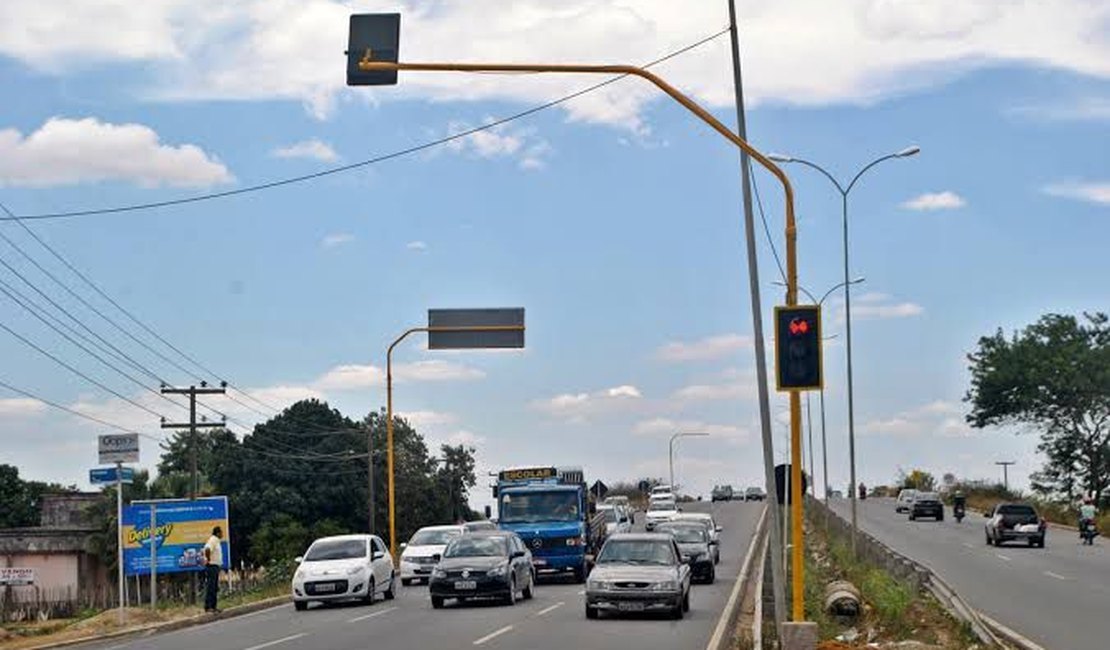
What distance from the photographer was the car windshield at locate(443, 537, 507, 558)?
3169 centimetres

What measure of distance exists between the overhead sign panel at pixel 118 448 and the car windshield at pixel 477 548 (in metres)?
6.92

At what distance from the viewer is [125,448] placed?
2888 cm

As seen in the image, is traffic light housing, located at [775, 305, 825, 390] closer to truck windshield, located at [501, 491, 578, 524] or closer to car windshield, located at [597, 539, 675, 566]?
car windshield, located at [597, 539, 675, 566]

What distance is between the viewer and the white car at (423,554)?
43594 mm

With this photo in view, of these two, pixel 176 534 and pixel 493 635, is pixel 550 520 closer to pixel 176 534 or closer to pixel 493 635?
pixel 176 534

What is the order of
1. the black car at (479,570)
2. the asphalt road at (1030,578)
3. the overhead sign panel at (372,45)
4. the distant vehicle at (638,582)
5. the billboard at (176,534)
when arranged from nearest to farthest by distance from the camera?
1. the overhead sign panel at (372,45)
2. the asphalt road at (1030,578)
3. the distant vehicle at (638,582)
4. the black car at (479,570)
5. the billboard at (176,534)

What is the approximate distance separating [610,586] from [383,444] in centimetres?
6183

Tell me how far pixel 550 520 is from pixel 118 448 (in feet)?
46.2

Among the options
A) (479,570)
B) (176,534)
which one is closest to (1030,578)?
(479,570)

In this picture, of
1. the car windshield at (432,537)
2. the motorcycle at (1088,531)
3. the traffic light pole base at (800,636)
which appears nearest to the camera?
the traffic light pole base at (800,636)

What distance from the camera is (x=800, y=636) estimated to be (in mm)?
18375

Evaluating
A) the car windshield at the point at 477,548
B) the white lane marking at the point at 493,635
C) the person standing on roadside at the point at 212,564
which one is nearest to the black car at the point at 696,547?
the car windshield at the point at 477,548

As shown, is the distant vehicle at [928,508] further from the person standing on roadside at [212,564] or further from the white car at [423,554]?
the person standing on roadside at [212,564]

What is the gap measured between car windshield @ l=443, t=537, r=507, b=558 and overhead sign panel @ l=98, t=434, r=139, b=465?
6923mm
